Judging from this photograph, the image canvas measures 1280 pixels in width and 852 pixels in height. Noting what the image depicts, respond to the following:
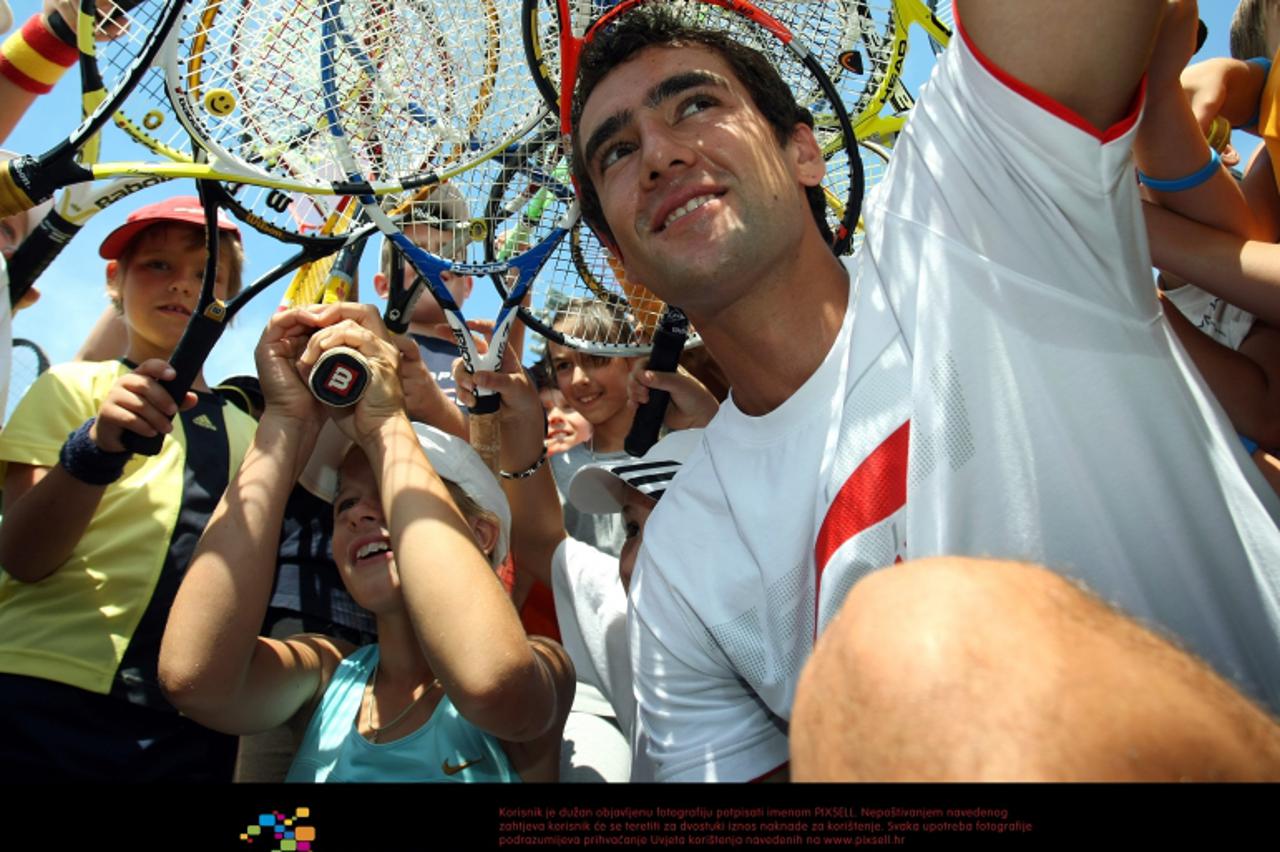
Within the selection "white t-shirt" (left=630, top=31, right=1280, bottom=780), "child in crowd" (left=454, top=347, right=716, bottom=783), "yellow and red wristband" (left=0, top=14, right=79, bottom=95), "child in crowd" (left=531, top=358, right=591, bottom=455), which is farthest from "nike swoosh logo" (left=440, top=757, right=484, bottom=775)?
"yellow and red wristband" (left=0, top=14, right=79, bottom=95)

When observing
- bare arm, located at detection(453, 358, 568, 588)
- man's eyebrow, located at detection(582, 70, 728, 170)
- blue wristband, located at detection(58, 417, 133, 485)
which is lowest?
bare arm, located at detection(453, 358, 568, 588)

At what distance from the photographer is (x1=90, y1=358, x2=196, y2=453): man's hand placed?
2.45 meters

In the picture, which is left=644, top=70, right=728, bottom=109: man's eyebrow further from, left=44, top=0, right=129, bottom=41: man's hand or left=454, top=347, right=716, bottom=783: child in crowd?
left=44, top=0, right=129, bottom=41: man's hand

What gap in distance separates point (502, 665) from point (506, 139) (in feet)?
5.51

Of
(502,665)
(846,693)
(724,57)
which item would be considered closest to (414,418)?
(502,665)

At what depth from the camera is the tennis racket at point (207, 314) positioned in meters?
2.52

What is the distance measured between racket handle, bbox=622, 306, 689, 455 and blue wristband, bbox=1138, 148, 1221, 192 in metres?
1.24

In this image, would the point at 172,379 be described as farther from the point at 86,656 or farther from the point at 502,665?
the point at 502,665


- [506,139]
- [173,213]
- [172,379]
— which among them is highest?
[506,139]

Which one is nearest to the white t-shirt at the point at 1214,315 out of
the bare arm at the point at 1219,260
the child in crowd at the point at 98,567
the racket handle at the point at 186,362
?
the bare arm at the point at 1219,260

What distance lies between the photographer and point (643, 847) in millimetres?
970

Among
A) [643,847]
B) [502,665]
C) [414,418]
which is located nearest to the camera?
[643,847]

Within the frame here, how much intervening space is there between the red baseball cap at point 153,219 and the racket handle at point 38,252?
25 centimetres

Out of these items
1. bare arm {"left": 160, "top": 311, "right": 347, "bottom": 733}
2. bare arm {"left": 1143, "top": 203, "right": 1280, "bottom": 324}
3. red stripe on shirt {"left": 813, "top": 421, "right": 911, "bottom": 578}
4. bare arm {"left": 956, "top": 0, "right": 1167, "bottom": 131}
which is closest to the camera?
bare arm {"left": 956, "top": 0, "right": 1167, "bottom": 131}
